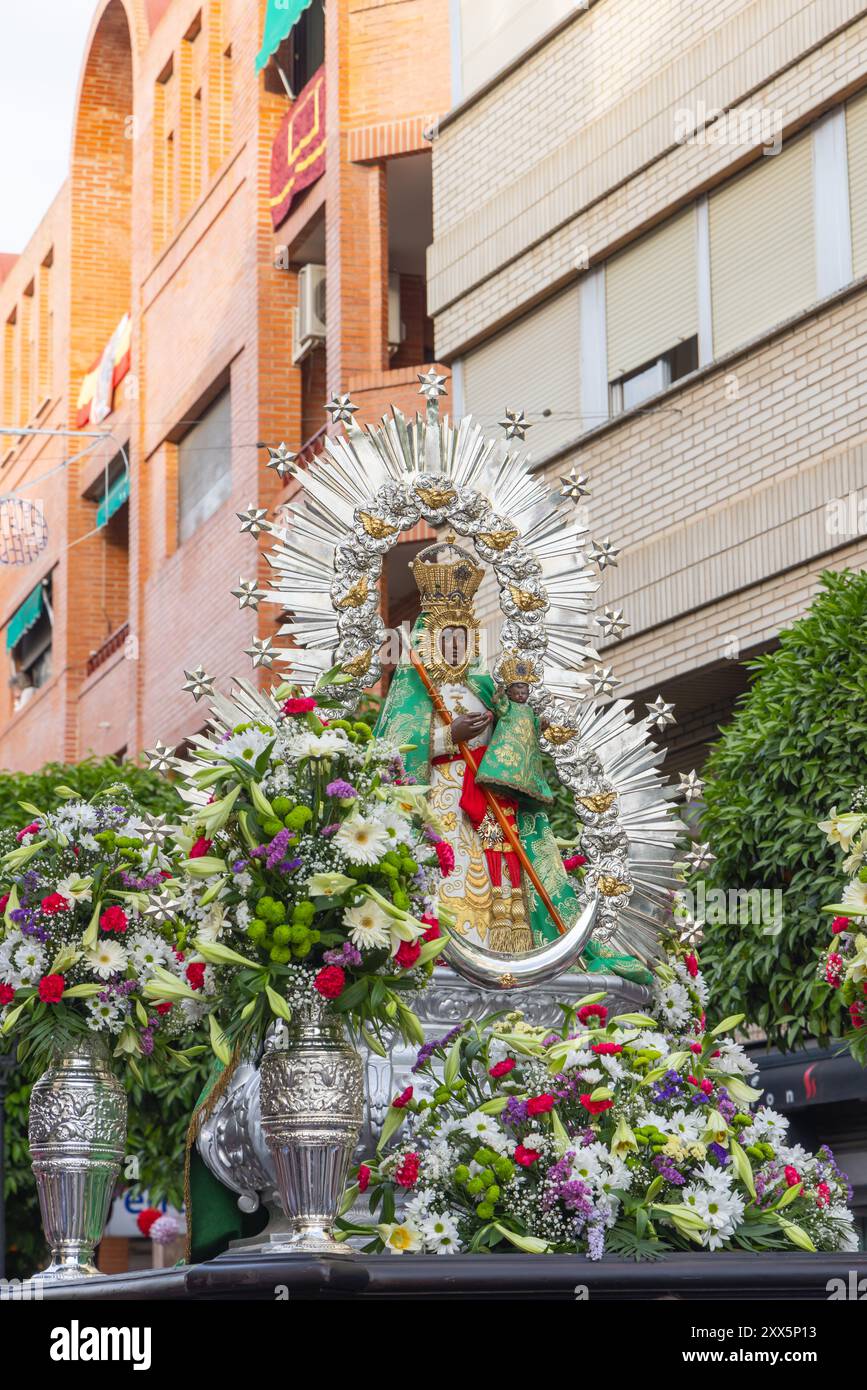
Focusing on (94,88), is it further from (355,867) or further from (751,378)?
(355,867)

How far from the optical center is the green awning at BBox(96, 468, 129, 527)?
27219 millimetres

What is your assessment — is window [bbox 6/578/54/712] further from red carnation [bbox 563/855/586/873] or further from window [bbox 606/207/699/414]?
red carnation [bbox 563/855/586/873]

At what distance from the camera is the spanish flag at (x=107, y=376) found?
90.8ft

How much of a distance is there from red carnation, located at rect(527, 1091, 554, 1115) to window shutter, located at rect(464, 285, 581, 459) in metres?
10.8

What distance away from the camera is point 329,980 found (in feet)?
21.0

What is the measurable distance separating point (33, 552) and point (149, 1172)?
11.3 m

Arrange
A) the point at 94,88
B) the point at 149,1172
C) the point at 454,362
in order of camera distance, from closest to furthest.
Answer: the point at 149,1172
the point at 454,362
the point at 94,88

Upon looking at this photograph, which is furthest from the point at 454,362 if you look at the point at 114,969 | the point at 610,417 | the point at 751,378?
the point at 114,969

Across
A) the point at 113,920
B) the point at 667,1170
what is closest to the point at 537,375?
the point at 113,920

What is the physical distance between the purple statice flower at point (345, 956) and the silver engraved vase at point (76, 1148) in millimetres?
1842

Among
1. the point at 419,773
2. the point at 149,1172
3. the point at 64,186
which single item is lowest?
the point at 149,1172

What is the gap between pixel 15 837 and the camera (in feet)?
28.4

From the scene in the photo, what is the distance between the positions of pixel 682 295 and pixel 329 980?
10669mm
